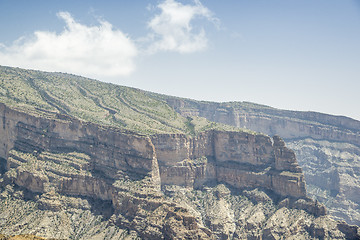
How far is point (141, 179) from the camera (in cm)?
10969

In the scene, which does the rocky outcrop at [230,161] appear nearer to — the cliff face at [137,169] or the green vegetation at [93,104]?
the cliff face at [137,169]

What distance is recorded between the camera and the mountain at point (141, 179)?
99.2 meters

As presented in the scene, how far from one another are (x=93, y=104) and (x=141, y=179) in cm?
5401

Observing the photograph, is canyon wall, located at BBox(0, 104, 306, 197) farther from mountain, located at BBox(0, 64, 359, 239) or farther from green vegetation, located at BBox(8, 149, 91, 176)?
green vegetation, located at BBox(8, 149, 91, 176)

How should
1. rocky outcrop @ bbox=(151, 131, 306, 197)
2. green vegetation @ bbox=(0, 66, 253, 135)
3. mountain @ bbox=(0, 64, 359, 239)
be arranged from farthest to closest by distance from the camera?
green vegetation @ bbox=(0, 66, 253, 135) < rocky outcrop @ bbox=(151, 131, 306, 197) < mountain @ bbox=(0, 64, 359, 239)

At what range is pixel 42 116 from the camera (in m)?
123

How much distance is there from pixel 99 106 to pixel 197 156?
46603mm

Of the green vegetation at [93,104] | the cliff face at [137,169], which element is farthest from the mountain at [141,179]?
the green vegetation at [93,104]

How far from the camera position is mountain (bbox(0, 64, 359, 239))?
326 ft

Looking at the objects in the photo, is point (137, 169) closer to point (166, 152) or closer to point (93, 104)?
point (166, 152)

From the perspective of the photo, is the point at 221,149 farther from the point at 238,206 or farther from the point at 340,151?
the point at 340,151

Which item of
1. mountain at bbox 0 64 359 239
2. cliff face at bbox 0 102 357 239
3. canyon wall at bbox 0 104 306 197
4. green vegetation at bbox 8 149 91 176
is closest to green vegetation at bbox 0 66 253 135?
mountain at bbox 0 64 359 239

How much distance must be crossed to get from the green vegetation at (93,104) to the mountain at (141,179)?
2.61 ft

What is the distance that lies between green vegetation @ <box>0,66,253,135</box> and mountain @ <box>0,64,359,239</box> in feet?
2.61
